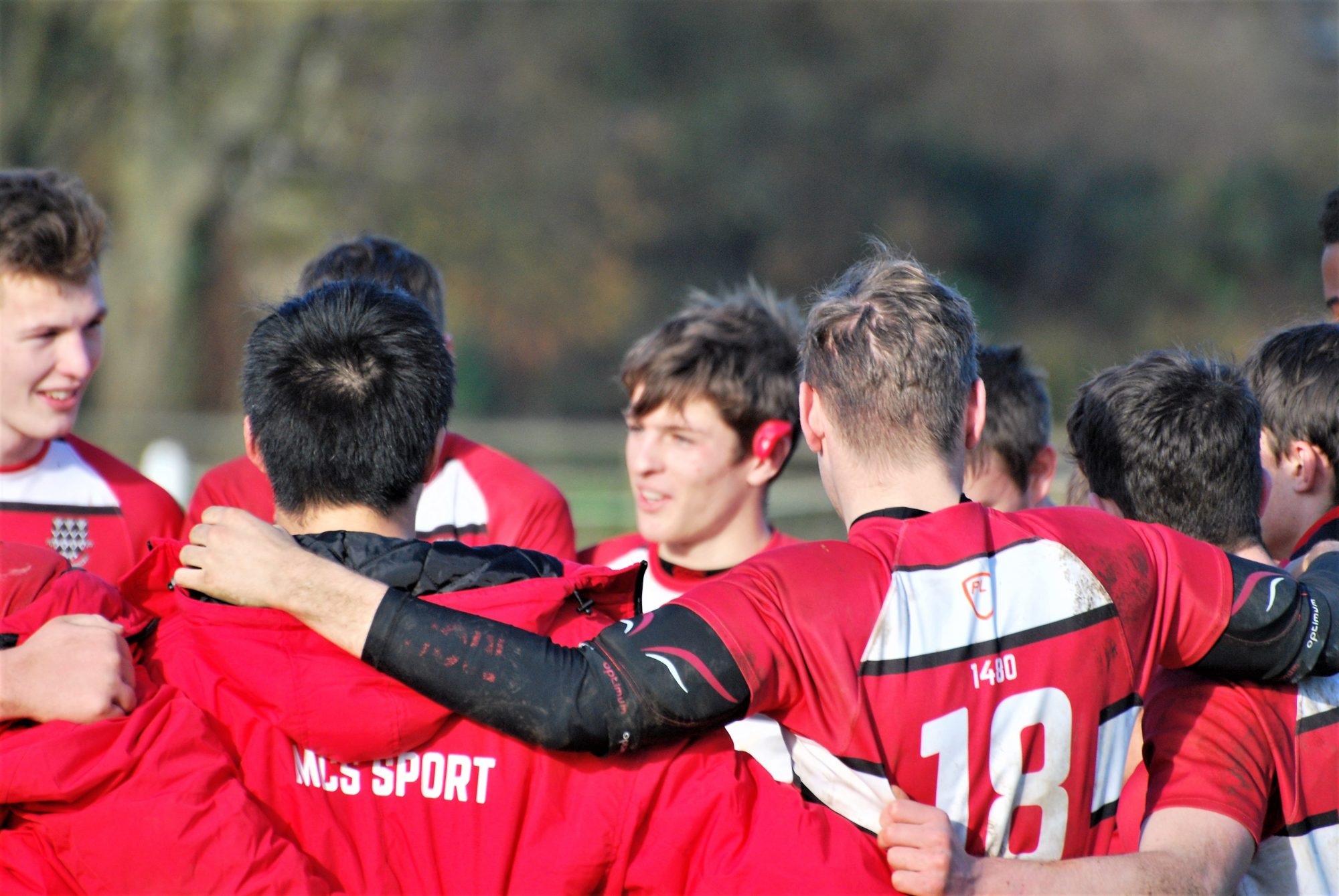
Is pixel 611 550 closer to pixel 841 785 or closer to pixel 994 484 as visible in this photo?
pixel 994 484

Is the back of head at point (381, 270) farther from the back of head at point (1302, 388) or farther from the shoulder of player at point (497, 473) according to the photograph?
the back of head at point (1302, 388)

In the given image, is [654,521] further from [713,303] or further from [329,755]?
[329,755]

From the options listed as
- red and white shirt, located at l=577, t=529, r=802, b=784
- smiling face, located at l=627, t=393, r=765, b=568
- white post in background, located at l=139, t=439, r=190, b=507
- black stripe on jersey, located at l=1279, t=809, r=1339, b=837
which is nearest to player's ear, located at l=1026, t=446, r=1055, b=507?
red and white shirt, located at l=577, t=529, r=802, b=784

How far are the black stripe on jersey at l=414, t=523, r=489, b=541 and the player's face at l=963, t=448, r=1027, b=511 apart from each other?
4.76ft

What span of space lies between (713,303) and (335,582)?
2464mm

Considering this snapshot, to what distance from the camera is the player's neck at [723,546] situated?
13.0 ft

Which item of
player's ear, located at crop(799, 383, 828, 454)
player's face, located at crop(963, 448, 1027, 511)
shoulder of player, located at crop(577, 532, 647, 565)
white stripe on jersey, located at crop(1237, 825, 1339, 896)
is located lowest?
white stripe on jersey, located at crop(1237, 825, 1339, 896)

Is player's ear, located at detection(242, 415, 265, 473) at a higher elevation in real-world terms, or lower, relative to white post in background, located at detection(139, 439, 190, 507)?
higher

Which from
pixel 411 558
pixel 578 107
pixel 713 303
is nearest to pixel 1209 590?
pixel 411 558

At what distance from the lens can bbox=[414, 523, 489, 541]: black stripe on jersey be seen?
11.8 ft

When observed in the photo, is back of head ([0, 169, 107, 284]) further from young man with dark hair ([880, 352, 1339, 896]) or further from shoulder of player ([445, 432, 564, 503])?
young man with dark hair ([880, 352, 1339, 896])

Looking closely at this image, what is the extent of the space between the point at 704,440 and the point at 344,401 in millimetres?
1866

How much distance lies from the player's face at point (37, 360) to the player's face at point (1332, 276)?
3733mm

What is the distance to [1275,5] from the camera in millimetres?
29781
